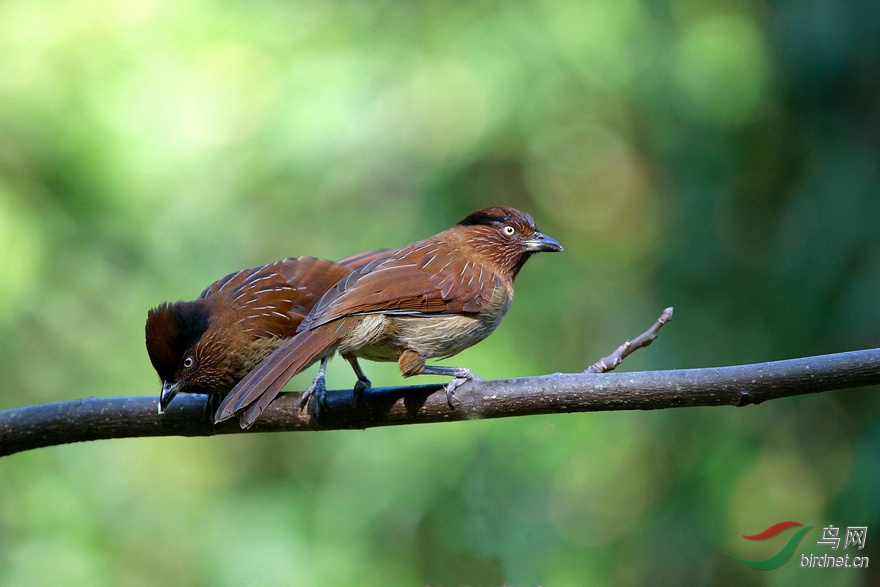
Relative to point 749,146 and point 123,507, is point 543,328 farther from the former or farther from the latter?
point 123,507

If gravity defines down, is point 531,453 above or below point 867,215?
below

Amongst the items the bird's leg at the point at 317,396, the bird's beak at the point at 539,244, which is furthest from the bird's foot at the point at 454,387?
the bird's beak at the point at 539,244

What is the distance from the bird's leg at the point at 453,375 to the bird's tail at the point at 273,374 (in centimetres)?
42

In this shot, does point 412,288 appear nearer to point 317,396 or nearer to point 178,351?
point 317,396

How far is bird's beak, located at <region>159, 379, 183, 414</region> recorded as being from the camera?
3.19m

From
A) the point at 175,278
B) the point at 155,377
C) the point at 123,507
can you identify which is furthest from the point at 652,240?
the point at 123,507

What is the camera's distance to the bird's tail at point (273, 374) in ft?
8.44

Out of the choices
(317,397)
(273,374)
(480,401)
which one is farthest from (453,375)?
(273,374)

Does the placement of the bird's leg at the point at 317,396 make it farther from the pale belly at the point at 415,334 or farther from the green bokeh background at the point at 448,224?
the green bokeh background at the point at 448,224

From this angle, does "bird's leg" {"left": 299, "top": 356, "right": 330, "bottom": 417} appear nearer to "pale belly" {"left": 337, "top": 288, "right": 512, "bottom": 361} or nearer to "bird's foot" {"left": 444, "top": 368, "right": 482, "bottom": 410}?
"pale belly" {"left": 337, "top": 288, "right": 512, "bottom": 361}

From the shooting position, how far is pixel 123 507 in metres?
6.14

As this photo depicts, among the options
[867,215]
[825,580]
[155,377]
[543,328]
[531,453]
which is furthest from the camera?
[155,377]

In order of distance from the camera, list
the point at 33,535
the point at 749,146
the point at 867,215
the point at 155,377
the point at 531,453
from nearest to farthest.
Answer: the point at 867,215 → the point at 531,453 → the point at 749,146 → the point at 33,535 → the point at 155,377

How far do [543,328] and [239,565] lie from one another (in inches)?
109
